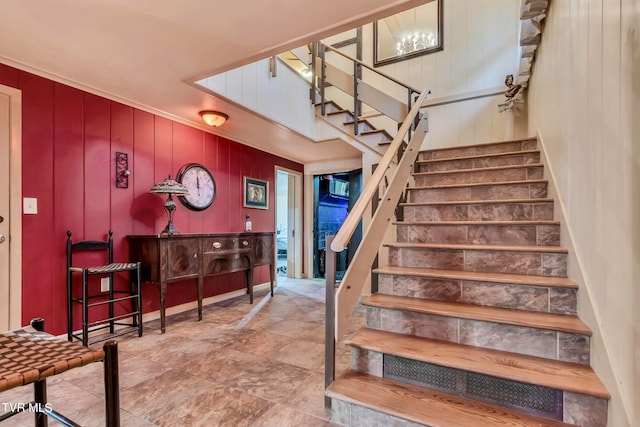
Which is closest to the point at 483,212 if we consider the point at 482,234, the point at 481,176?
the point at 482,234

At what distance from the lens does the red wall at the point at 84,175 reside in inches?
94.5

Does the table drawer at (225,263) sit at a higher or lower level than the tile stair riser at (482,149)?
lower

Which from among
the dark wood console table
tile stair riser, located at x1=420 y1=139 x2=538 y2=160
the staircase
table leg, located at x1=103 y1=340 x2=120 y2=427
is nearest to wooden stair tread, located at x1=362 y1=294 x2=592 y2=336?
the staircase

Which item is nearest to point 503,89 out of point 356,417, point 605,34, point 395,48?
point 395,48

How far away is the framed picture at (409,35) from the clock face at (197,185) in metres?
3.32

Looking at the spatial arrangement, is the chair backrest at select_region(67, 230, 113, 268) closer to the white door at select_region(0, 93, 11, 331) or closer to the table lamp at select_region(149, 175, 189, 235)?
the white door at select_region(0, 93, 11, 331)

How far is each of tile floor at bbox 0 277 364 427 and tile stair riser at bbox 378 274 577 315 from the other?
0.71 metres

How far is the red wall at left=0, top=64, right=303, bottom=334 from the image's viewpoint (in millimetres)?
2400

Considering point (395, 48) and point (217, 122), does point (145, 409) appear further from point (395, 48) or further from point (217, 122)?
point (395, 48)

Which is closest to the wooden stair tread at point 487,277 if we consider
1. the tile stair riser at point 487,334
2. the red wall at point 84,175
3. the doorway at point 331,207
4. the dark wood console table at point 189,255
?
the tile stair riser at point 487,334

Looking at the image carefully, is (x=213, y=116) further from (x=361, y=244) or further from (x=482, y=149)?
(x=482, y=149)

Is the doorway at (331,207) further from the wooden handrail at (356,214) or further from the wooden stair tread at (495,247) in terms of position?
the wooden handrail at (356,214)

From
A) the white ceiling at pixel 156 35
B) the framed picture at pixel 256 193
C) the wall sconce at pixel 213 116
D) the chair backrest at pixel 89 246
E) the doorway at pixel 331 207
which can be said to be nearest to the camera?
the white ceiling at pixel 156 35

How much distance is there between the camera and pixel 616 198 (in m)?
1.16
